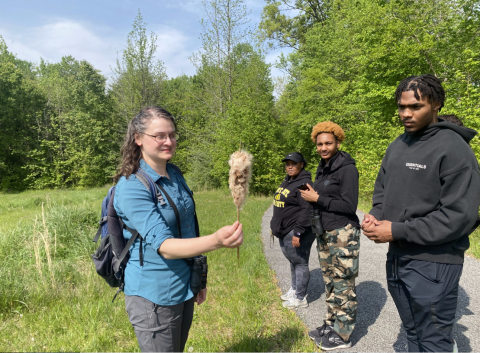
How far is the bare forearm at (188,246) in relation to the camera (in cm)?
149

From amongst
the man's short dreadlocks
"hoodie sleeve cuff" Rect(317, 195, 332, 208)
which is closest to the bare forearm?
the man's short dreadlocks

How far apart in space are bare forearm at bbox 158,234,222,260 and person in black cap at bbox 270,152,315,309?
258 cm

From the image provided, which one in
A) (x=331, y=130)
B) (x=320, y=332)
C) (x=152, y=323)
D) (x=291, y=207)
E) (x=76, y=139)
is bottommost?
(x=320, y=332)

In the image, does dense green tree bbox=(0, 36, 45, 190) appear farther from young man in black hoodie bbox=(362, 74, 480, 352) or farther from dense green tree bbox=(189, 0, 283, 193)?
young man in black hoodie bbox=(362, 74, 480, 352)

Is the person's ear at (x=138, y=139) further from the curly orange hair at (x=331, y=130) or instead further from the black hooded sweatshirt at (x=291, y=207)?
the black hooded sweatshirt at (x=291, y=207)

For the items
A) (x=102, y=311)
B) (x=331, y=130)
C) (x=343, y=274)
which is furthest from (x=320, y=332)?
(x=102, y=311)

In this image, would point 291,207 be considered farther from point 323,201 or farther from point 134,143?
point 134,143

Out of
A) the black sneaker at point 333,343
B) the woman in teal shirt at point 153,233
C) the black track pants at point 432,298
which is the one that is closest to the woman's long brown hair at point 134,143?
the woman in teal shirt at point 153,233

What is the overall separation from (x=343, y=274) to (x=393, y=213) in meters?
1.21

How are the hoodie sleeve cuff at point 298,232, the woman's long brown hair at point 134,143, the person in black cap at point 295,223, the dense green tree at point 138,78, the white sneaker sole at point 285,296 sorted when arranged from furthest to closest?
the dense green tree at point 138,78, the white sneaker sole at point 285,296, the person in black cap at point 295,223, the hoodie sleeve cuff at point 298,232, the woman's long brown hair at point 134,143

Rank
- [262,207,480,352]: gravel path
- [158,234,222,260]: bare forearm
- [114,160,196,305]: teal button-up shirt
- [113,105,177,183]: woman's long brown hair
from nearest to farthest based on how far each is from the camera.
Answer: [158,234,222,260]: bare forearm < [114,160,196,305]: teal button-up shirt < [113,105,177,183]: woman's long brown hair < [262,207,480,352]: gravel path

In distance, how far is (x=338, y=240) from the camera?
311 centimetres

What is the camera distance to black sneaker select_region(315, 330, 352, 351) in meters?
3.12

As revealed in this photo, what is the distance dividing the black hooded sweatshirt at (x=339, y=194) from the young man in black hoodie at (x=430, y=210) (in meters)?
0.87
